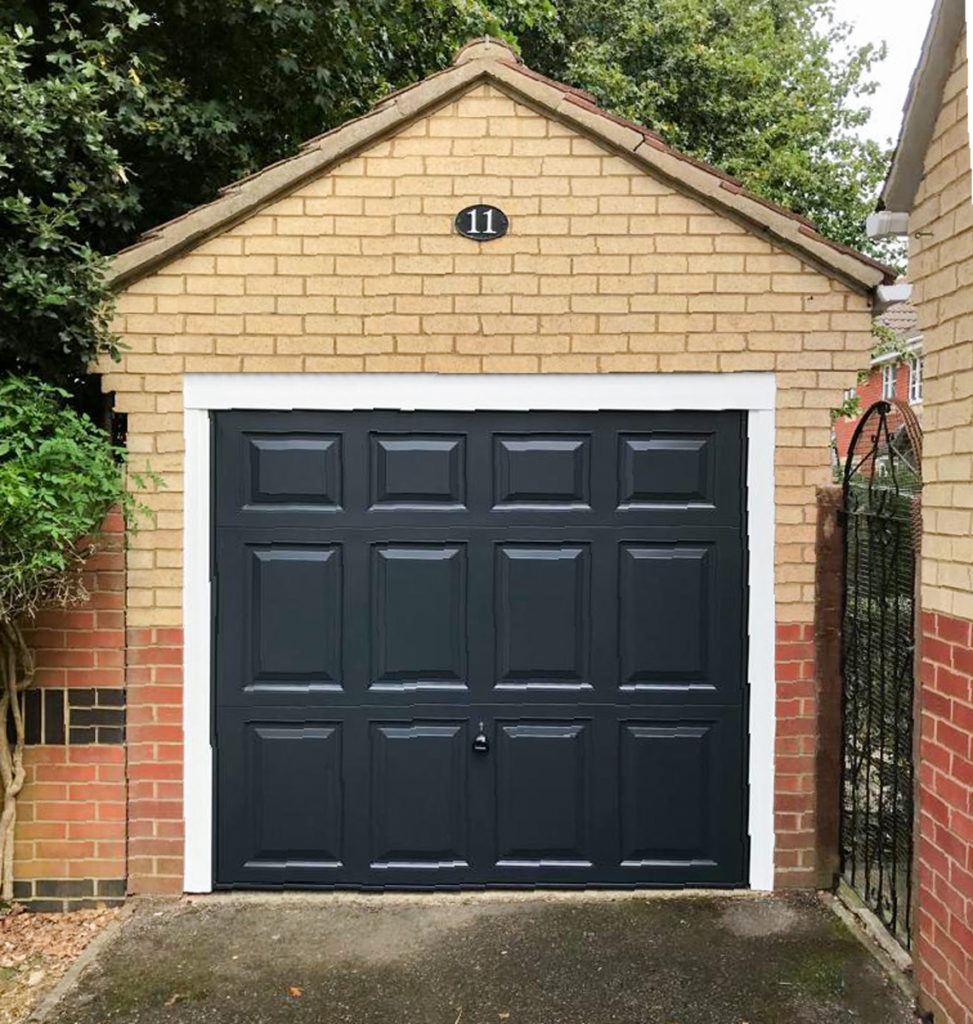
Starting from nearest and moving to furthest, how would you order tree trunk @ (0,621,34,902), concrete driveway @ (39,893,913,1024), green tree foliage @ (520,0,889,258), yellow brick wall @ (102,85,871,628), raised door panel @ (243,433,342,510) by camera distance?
1. concrete driveway @ (39,893,913,1024)
2. tree trunk @ (0,621,34,902)
3. yellow brick wall @ (102,85,871,628)
4. raised door panel @ (243,433,342,510)
5. green tree foliage @ (520,0,889,258)

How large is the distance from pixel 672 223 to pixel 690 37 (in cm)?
1155

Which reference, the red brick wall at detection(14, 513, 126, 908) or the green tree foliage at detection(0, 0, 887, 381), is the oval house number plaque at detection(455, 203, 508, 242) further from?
the red brick wall at detection(14, 513, 126, 908)

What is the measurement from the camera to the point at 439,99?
458 cm

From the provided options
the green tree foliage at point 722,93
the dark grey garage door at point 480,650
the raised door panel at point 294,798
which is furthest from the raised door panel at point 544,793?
the green tree foliage at point 722,93

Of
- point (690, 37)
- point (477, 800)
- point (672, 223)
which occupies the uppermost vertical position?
point (690, 37)

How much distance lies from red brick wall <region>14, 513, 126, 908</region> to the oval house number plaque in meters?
2.26

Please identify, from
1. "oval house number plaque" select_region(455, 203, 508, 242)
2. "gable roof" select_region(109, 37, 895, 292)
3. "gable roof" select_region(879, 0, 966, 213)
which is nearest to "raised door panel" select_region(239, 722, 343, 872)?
"gable roof" select_region(109, 37, 895, 292)

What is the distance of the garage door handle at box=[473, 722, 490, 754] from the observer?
4723 mm

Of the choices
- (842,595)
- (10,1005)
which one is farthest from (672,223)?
(10,1005)

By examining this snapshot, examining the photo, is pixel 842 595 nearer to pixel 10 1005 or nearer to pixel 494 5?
pixel 10 1005

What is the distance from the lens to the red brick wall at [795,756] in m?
4.70

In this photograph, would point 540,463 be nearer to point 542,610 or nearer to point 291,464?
point 542,610

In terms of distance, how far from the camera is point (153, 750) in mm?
4668

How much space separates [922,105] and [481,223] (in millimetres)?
1944
